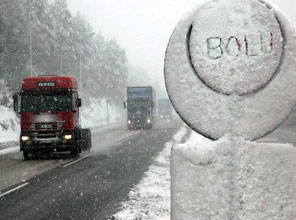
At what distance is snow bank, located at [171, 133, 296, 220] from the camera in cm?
196

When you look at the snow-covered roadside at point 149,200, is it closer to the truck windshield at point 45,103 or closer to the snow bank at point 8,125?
the truck windshield at point 45,103

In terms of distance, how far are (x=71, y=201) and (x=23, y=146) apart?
352 inches

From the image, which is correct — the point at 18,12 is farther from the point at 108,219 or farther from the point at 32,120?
the point at 108,219

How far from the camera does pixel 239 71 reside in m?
2.02

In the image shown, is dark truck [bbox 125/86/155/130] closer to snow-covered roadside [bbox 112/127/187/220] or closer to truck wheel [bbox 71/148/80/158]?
truck wheel [bbox 71/148/80/158]

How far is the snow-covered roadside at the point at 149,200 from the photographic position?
23.9ft

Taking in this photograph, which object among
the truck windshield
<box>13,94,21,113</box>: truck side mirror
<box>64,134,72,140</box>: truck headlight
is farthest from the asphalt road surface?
<box>13,94,21,113</box>: truck side mirror

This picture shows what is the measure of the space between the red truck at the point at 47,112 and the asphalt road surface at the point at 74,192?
68.7 inches

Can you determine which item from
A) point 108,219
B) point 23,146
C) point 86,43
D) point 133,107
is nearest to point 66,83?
point 23,146

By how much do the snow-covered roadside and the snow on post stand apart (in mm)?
3272

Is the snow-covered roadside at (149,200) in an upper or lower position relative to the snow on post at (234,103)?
lower

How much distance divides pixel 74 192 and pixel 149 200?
230 cm

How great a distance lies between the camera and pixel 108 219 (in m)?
7.19

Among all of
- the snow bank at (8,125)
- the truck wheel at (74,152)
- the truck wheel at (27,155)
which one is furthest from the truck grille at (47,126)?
the snow bank at (8,125)
